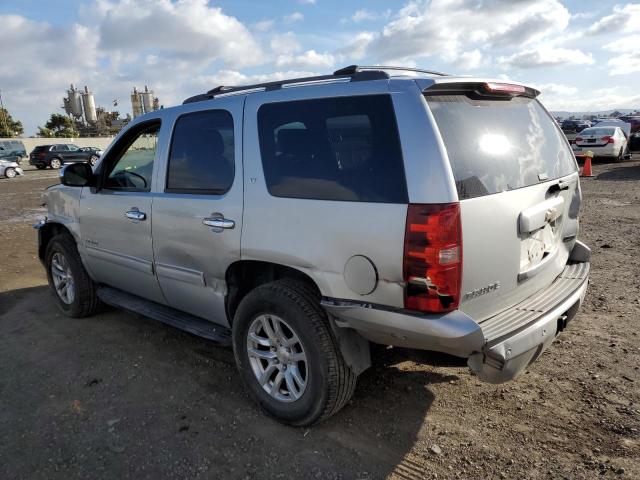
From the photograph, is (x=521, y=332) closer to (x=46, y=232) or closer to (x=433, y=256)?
(x=433, y=256)

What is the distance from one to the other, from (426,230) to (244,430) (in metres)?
1.70

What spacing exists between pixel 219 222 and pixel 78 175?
180cm

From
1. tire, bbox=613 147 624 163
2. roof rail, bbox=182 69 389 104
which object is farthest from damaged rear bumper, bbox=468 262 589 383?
tire, bbox=613 147 624 163

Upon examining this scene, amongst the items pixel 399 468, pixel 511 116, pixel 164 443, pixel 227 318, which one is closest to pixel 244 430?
pixel 164 443

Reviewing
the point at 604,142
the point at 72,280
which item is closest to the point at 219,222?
the point at 72,280

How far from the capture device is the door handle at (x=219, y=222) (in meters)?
3.00

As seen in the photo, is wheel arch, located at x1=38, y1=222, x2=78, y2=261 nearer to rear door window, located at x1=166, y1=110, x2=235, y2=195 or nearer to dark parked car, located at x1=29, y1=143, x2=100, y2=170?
rear door window, located at x1=166, y1=110, x2=235, y2=195

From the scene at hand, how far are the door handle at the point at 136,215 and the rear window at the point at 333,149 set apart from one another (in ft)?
4.17

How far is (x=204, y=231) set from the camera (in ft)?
10.5

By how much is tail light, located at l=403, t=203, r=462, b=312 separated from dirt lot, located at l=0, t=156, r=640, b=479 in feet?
1.38

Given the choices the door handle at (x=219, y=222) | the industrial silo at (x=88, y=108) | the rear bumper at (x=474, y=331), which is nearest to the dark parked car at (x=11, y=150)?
the door handle at (x=219, y=222)

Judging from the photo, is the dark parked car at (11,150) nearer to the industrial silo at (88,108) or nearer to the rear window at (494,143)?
the rear window at (494,143)

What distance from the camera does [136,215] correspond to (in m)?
3.72

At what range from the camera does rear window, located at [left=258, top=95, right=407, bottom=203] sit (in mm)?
2369
